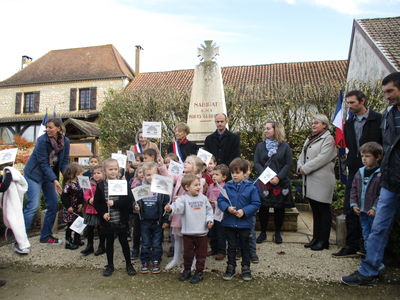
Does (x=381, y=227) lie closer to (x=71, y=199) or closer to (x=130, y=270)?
(x=130, y=270)

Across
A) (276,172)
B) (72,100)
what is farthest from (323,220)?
(72,100)

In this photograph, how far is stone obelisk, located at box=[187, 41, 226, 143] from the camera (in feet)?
22.8

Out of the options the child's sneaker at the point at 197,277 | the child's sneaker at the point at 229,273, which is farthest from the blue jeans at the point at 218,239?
the child's sneaker at the point at 197,277

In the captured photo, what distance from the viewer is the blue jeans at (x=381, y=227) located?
318 centimetres

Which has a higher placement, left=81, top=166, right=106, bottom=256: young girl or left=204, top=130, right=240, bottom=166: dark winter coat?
left=204, top=130, right=240, bottom=166: dark winter coat

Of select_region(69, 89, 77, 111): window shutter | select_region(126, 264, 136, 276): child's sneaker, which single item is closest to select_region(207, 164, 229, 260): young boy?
select_region(126, 264, 136, 276): child's sneaker

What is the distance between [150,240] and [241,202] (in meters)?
1.25

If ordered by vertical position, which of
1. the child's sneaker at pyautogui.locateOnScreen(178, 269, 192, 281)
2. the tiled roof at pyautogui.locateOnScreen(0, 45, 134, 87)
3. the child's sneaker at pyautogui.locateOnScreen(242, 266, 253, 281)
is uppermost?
the tiled roof at pyautogui.locateOnScreen(0, 45, 134, 87)

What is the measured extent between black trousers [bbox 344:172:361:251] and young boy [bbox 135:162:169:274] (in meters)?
2.34

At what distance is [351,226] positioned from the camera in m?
4.12

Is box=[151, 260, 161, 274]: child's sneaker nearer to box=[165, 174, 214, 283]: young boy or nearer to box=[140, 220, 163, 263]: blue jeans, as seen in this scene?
box=[140, 220, 163, 263]: blue jeans

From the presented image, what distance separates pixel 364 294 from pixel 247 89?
1314 cm

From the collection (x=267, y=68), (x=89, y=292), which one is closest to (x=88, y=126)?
(x=267, y=68)

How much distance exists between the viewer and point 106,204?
12.8 ft
